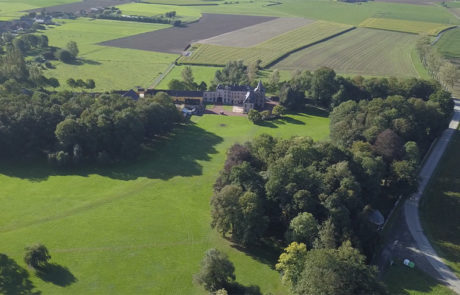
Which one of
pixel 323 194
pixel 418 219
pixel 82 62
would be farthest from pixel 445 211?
pixel 82 62

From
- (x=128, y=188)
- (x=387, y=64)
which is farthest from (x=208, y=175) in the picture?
(x=387, y=64)

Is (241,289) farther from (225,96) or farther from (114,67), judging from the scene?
(114,67)

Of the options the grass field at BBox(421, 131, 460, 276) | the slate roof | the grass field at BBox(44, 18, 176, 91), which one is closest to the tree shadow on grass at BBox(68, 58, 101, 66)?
the grass field at BBox(44, 18, 176, 91)

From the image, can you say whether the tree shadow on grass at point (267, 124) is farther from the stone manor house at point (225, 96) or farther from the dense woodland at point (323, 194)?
the dense woodland at point (323, 194)

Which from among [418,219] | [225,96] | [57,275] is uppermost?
[225,96]

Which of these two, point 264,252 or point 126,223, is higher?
point 126,223

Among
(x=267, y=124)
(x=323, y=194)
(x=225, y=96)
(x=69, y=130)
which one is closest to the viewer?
(x=323, y=194)

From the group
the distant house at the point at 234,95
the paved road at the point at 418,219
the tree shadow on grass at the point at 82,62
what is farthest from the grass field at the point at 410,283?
the tree shadow on grass at the point at 82,62

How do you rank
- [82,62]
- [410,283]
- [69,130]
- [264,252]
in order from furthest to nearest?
1. [82,62]
2. [69,130]
3. [264,252]
4. [410,283]
